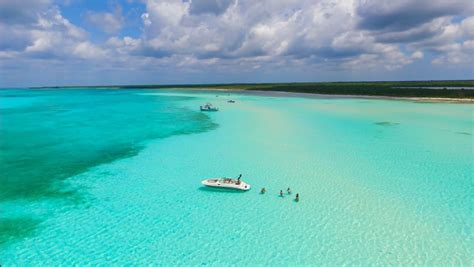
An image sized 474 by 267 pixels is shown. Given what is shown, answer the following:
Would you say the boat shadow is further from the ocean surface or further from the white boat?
the white boat

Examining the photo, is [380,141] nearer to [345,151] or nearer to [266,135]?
[345,151]

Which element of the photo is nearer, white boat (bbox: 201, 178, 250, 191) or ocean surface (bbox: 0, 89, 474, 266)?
ocean surface (bbox: 0, 89, 474, 266)

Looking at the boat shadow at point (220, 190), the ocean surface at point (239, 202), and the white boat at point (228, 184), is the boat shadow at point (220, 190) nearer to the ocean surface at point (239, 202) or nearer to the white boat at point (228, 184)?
the ocean surface at point (239, 202)

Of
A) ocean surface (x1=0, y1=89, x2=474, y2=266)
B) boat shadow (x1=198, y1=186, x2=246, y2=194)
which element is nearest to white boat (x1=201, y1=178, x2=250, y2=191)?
boat shadow (x1=198, y1=186, x2=246, y2=194)

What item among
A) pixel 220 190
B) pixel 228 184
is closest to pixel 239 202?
pixel 228 184

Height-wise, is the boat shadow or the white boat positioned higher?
the white boat

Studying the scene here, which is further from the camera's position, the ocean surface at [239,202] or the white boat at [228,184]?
the white boat at [228,184]

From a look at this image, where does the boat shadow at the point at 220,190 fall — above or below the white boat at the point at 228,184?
below

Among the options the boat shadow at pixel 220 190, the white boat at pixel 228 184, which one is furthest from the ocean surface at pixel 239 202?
the white boat at pixel 228 184

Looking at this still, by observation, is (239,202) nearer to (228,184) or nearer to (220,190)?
(228,184)
